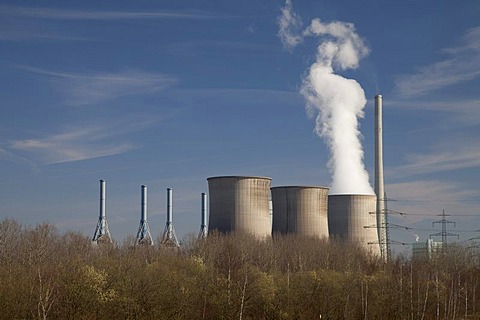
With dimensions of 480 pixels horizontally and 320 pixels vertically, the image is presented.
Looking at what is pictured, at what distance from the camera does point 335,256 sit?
129ft

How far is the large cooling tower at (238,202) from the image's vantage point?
37.4 m

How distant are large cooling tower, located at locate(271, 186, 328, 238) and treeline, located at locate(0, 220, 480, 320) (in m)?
6.36

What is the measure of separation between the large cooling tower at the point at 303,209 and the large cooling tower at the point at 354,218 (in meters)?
2.11

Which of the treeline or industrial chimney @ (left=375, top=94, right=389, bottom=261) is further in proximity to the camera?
industrial chimney @ (left=375, top=94, right=389, bottom=261)

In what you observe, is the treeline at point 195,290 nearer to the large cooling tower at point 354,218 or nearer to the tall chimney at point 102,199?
the large cooling tower at point 354,218

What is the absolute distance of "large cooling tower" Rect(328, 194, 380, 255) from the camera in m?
42.7

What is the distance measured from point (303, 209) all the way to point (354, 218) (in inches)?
161

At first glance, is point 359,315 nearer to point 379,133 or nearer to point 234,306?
point 234,306

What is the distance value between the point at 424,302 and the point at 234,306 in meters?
7.00

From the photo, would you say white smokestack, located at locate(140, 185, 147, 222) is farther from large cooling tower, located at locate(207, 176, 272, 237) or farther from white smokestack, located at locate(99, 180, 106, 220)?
large cooling tower, located at locate(207, 176, 272, 237)

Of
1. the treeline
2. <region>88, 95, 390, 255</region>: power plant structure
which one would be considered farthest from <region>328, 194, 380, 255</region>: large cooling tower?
the treeline

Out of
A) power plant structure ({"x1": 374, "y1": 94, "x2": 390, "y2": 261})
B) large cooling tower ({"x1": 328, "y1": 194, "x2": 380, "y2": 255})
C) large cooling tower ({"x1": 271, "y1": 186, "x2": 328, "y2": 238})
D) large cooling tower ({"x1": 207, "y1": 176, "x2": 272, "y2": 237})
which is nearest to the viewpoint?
large cooling tower ({"x1": 207, "y1": 176, "x2": 272, "y2": 237})

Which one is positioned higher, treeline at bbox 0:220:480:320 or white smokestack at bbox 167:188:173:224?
white smokestack at bbox 167:188:173:224

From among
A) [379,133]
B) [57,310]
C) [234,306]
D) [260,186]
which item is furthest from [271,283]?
[379,133]
